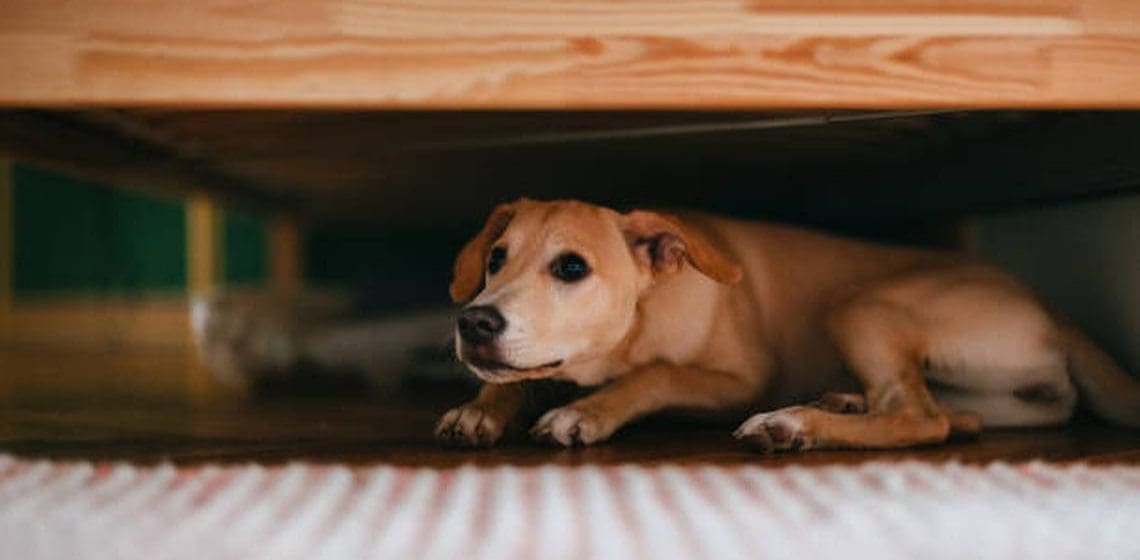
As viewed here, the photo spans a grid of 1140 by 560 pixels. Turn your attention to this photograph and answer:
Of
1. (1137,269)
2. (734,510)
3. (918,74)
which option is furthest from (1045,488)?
(1137,269)

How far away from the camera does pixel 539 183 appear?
2500 mm

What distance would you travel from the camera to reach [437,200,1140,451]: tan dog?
4.61ft

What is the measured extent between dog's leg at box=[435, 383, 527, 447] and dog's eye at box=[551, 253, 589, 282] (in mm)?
183

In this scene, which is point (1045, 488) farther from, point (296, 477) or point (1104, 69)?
point (296, 477)

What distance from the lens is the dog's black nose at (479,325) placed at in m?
1.34

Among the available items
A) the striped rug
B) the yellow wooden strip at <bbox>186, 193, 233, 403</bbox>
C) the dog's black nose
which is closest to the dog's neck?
the dog's black nose

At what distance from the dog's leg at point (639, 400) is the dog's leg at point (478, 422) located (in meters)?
0.05

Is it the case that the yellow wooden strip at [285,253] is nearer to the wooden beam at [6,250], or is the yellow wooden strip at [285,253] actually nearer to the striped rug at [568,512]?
the wooden beam at [6,250]

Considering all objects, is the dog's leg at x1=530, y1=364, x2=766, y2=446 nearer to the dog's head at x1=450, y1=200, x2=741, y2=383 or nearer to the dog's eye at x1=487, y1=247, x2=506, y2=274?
the dog's head at x1=450, y1=200, x2=741, y2=383

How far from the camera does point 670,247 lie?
5.21ft

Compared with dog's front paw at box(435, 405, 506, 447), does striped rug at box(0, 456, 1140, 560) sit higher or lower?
higher

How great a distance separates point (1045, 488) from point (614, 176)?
54.7 inches

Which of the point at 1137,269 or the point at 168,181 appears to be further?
the point at 168,181

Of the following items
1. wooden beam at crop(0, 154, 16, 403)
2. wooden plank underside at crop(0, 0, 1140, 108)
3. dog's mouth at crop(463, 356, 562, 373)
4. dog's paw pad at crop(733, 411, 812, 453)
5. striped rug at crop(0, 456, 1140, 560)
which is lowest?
wooden beam at crop(0, 154, 16, 403)
